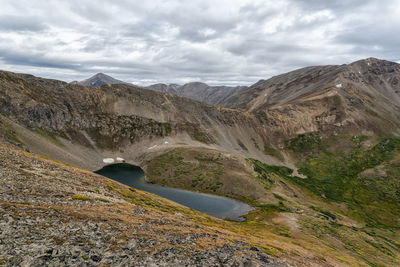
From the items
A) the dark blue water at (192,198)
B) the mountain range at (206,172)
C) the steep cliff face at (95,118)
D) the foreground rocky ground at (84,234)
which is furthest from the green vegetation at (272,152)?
the foreground rocky ground at (84,234)

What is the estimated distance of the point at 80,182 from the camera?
43406 millimetres

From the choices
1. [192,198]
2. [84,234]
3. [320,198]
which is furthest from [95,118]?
[320,198]

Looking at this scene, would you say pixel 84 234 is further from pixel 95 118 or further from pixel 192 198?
pixel 95 118

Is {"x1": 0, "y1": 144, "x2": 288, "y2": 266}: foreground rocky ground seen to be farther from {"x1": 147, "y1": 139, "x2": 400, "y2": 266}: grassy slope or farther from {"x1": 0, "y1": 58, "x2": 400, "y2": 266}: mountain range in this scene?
{"x1": 147, "y1": 139, "x2": 400, "y2": 266}: grassy slope

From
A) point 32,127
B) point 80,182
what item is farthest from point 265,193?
point 32,127

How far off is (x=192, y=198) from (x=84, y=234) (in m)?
77.8

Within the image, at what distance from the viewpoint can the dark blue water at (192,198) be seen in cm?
8538

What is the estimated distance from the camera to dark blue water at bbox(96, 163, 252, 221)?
85375mm

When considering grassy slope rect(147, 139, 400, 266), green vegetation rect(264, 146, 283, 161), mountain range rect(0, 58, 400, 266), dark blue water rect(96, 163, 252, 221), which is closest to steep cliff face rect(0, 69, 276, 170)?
mountain range rect(0, 58, 400, 266)

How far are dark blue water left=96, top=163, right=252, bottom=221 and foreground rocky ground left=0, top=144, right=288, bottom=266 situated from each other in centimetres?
5259

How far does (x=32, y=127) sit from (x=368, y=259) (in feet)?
543

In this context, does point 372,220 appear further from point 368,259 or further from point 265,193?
point 368,259

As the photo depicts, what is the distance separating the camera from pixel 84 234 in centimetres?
2184

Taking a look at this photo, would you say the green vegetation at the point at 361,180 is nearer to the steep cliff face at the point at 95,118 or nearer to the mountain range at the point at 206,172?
the mountain range at the point at 206,172
